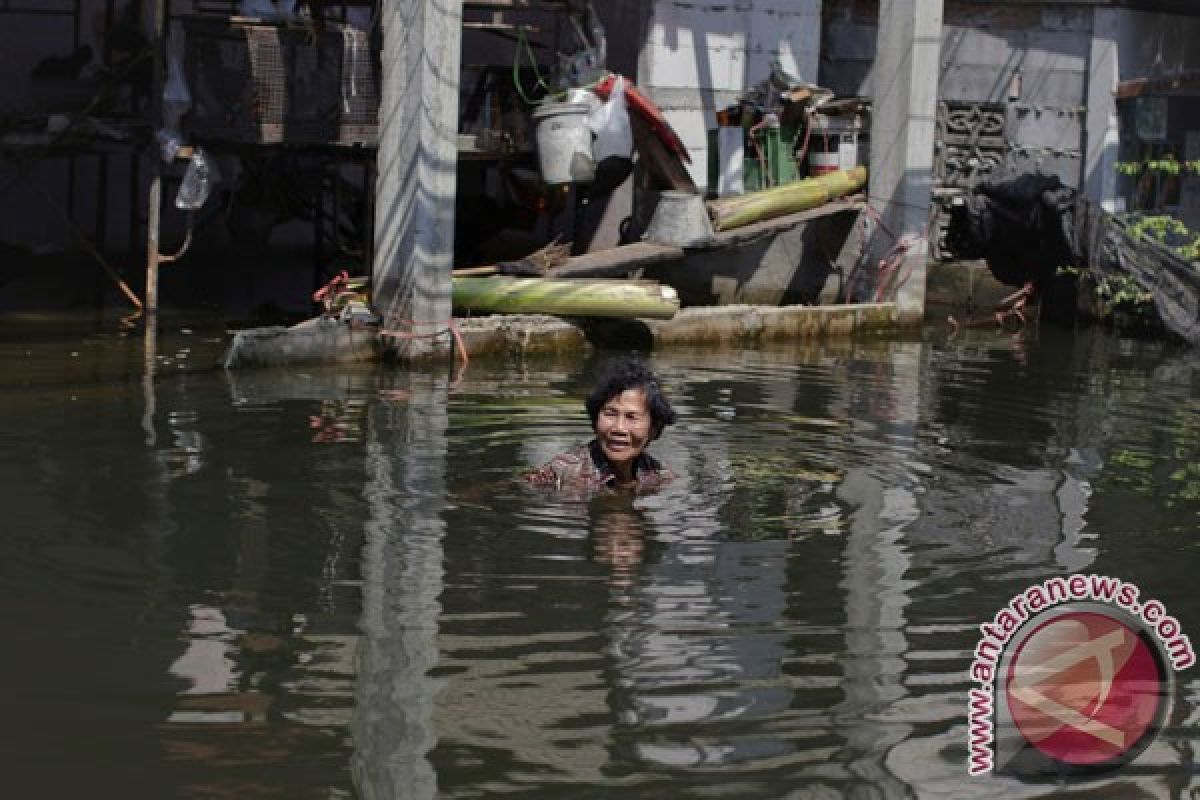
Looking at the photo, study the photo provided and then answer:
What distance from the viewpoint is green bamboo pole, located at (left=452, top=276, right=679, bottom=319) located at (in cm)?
1719

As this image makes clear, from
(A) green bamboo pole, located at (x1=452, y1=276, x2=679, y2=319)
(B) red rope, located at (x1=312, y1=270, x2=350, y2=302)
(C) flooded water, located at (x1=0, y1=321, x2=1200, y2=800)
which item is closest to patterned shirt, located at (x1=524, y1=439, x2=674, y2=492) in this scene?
(C) flooded water, located at (x1=0, y1=321, x2=1200, y2=800)

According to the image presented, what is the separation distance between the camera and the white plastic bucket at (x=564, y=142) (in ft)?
58.4

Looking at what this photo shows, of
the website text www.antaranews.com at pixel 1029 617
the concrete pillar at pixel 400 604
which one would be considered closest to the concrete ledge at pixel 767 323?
the concrete pillar at pixel 400 604

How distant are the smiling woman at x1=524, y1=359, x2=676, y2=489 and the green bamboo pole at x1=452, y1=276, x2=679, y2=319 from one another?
249 inches

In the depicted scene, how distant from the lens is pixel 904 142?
66.6 ft

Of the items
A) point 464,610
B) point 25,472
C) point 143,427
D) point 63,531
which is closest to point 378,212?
point 143,427

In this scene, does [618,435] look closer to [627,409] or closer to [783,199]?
[627,409]

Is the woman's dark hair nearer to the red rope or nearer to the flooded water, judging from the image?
the flooded water

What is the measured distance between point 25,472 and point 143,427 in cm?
166

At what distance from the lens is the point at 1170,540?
10383 mm

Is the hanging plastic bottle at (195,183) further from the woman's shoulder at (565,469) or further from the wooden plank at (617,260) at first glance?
the woman's shoulder at (565,469)

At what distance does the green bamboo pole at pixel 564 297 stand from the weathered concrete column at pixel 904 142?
3.60 meters

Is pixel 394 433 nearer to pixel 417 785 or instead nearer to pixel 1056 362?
pixel 417 785

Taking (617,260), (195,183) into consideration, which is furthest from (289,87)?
(617,260)
